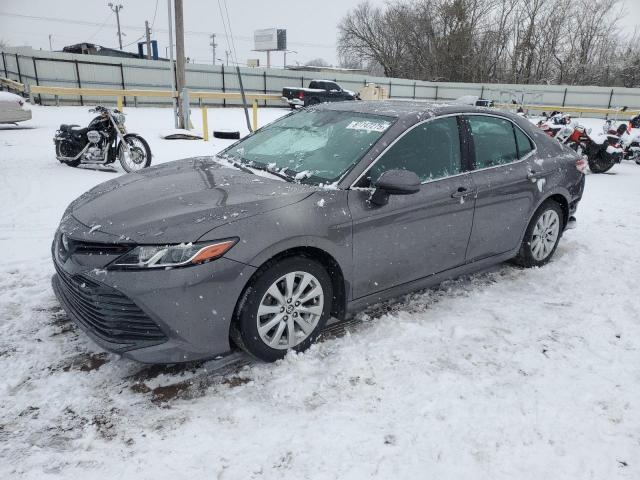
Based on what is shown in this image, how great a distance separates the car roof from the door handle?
0.61 m

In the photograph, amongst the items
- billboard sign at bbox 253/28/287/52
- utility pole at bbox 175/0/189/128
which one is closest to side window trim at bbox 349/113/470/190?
utility pole at bbox 175/0/189/128

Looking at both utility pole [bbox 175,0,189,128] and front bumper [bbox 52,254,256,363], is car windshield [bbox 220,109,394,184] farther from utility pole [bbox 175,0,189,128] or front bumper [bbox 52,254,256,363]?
utility pole [bbox 175,0,189,128]

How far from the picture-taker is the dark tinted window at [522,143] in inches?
173

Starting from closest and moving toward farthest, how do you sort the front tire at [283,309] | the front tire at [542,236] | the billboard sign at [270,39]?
the front tire at [283,309]
the front tire at [542,236]
the billboard sign at [270,39]

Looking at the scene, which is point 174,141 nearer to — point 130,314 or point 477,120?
point 477,120

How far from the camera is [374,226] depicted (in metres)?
3.20

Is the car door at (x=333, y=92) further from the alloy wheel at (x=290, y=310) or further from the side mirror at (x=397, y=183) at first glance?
the alloy wheel at (x=290, y=310)

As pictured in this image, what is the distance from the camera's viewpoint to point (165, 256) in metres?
2.54

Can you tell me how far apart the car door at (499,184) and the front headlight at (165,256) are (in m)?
2.29

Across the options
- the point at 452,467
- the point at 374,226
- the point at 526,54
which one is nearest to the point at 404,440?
the point at 452,467

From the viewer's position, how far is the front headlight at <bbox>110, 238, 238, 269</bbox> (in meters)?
2.53

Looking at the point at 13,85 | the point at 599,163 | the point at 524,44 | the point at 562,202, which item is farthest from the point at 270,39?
the point at 562,202

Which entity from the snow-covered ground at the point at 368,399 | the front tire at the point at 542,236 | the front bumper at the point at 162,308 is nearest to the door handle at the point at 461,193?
Answer: the snow-covered ground at the point at 368,399

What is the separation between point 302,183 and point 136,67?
2516 centimetres
